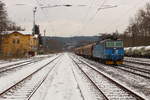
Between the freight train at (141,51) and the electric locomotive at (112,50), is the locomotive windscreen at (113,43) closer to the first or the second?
the electric locomotive at (112,50)

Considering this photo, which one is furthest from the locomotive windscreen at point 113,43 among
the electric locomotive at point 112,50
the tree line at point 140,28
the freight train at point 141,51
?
the tree line at point 140,28

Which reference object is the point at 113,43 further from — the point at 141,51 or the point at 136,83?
the point at 141,51

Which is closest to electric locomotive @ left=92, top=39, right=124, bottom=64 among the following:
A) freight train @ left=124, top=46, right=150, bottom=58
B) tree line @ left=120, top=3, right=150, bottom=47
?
freight train @ left=124, top=46, right=150, bottom=58

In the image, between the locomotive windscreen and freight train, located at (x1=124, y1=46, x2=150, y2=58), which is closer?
the locomotive windscreen

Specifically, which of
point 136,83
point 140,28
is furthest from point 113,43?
point 140,28

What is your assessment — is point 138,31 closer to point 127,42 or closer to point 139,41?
point 127,42

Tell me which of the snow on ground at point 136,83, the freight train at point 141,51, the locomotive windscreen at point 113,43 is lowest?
the snow on ground at point 136,83

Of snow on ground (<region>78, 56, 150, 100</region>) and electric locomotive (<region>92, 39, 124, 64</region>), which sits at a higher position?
electric locomotive (<region>92, 39, 124, 64</region>)

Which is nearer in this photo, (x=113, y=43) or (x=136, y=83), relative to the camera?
(x=136, y=83)

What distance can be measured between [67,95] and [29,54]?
2335 inches

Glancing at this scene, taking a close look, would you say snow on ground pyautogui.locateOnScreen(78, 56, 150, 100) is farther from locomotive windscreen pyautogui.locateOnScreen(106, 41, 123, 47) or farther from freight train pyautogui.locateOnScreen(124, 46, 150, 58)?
freight train pyautogui.locateOnScreen(124, 46, 150, 58)

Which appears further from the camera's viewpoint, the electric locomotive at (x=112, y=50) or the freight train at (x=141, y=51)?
the freight train at (x=141, y=51)

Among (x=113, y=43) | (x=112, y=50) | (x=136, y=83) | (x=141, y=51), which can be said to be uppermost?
(x=113, y=43)

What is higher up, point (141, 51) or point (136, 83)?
point (141, 51)
